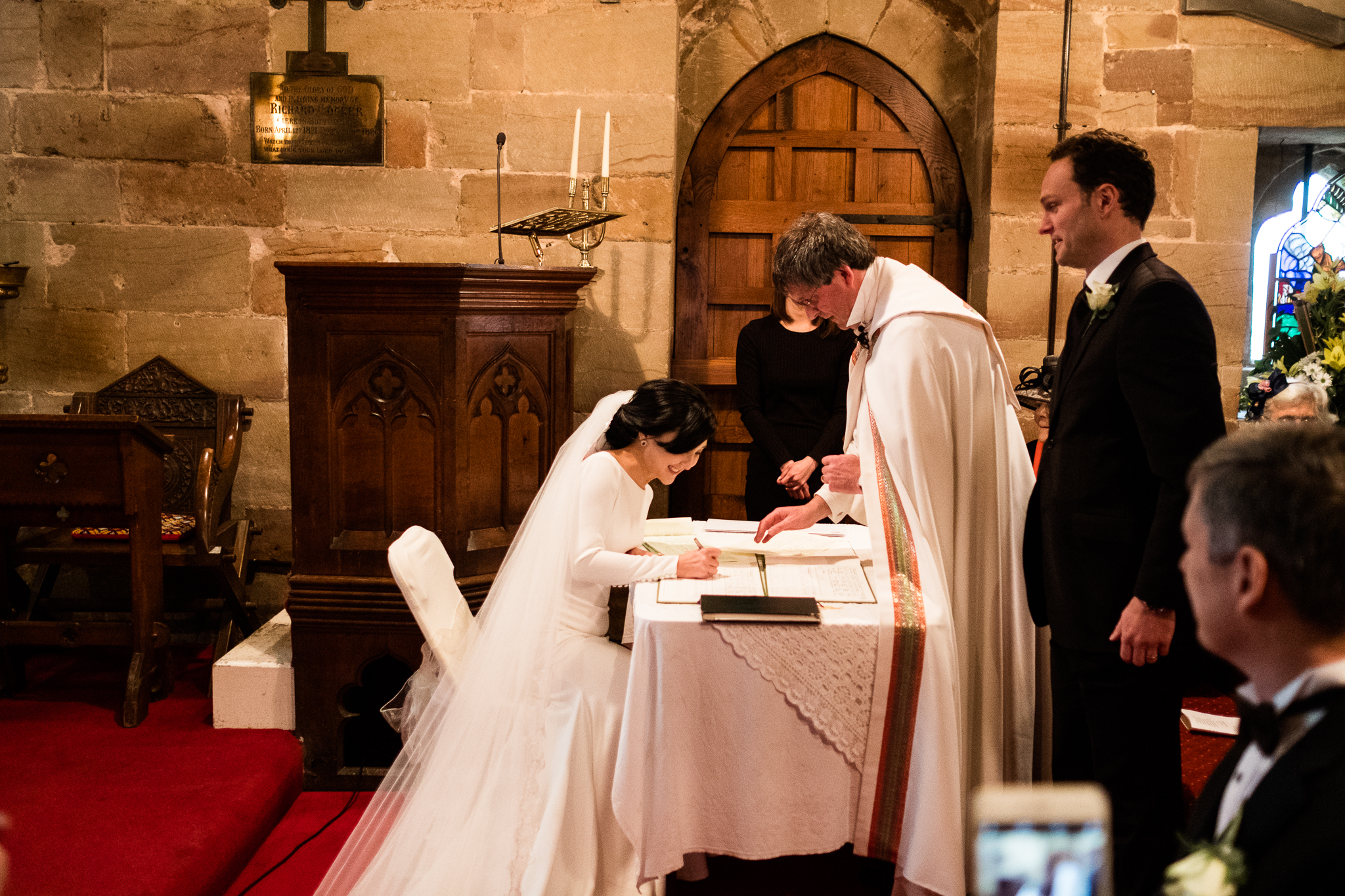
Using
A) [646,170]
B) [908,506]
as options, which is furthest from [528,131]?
[908,506]

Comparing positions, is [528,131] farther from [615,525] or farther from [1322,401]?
[1322,401]

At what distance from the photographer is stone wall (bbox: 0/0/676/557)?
4.54m

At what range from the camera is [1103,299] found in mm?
2168

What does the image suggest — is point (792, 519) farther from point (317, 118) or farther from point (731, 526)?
point (317, 118)

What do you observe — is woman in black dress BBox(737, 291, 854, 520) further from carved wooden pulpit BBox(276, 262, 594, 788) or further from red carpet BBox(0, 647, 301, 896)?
red carpet BBox(0, 647, 301, 896)

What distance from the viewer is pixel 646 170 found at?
4.55m

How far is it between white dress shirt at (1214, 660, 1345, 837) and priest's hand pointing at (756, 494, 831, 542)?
180 centimetres

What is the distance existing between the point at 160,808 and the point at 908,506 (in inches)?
92.0

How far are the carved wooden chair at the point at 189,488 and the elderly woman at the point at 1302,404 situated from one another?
4112 mm

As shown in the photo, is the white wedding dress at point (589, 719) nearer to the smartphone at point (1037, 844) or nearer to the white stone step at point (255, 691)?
the white stone step at point (255, 691)

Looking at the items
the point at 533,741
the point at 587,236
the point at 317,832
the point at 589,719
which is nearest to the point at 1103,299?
the point at 589,719

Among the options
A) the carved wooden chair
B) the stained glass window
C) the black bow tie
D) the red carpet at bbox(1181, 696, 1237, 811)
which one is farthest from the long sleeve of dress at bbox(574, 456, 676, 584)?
the stained glass window

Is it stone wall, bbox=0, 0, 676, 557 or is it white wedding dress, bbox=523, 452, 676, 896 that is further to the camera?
stone wall, bbox=0, 0, 676, 557

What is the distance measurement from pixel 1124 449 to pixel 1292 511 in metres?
1.09
